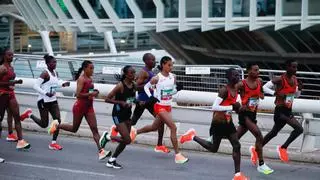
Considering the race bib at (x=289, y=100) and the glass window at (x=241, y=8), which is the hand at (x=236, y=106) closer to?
the race bib at (x=289, y=100)

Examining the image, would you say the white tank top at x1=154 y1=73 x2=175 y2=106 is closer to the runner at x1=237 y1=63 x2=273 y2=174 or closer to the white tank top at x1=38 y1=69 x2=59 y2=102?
the runner at x1=237 y1=63 x2=273 y2=174

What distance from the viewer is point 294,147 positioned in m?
11.6

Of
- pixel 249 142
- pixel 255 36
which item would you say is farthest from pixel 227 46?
pixel 249 142

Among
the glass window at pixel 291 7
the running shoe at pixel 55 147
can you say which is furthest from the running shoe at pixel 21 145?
the glass window at pixel 291 7

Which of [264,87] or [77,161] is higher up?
[264,87]

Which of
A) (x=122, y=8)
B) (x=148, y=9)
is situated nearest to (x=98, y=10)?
(x=122, y=8)

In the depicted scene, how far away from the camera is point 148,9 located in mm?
32094

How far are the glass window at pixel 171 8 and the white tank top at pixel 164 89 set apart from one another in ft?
67.6

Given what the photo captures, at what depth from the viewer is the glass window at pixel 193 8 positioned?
99.9 feet

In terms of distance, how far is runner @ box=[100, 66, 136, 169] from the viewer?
33.1 feet

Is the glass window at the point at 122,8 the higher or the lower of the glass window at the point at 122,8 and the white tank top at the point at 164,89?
the higher

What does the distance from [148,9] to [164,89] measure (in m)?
21.7

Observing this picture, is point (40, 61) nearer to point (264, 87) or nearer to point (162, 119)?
point (162, 119)

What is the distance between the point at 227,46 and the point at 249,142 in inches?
902
